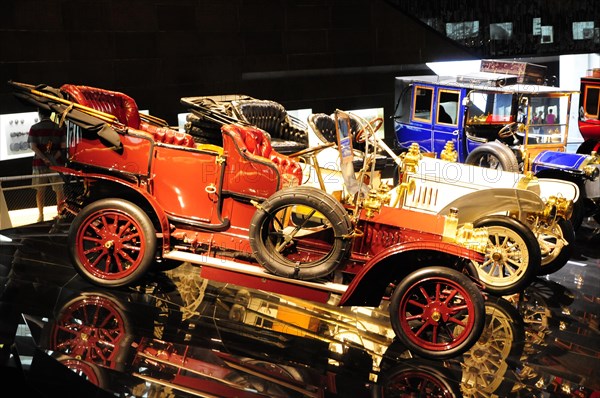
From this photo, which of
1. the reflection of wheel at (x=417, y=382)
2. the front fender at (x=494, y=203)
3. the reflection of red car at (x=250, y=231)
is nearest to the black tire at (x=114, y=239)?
the reflection of red car at (x=250, y=231)

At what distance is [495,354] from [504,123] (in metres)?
3.92

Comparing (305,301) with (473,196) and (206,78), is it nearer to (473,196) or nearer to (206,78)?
(473,196)

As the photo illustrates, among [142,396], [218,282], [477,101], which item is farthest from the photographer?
[477,101]

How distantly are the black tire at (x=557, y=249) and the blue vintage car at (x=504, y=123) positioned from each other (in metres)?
1.15

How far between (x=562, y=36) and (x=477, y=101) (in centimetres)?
315

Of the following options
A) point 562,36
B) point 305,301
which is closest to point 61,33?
point 305,301

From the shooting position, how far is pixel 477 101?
8289 millimetres

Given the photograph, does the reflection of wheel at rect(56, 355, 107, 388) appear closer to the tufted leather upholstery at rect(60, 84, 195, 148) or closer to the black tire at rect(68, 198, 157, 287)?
the black tire at rect(68, 198, 157, 287)

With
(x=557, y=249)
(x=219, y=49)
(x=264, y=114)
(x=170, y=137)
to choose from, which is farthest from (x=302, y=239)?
(x=219, y=49)

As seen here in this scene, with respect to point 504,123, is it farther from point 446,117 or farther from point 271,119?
point 271,119

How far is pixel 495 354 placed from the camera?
476 centimetres

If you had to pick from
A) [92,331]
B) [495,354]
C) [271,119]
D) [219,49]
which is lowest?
[495,354]

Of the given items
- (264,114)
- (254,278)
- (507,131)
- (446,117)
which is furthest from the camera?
(446,117)

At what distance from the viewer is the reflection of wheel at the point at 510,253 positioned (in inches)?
224
